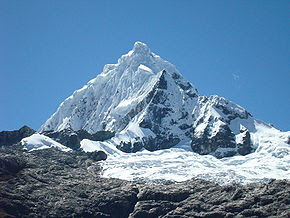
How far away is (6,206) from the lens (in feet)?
655

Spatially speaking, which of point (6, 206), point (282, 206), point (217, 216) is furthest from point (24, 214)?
point (282, 206)

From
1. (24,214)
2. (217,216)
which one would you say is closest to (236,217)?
(217,216)

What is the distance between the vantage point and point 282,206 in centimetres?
19538

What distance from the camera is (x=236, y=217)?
641 feet

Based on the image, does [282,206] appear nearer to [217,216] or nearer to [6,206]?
[217,216]

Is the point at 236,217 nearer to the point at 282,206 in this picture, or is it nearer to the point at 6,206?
the point at 282,206

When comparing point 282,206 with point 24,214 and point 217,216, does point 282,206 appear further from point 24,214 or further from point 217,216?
point 24,214

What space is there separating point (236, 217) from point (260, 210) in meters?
6.44

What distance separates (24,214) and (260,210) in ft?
202

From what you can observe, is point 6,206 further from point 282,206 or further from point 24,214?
point 282,206

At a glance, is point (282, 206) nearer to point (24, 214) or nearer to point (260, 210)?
point (260, 210)

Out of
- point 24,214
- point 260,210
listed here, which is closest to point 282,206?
point 260,210

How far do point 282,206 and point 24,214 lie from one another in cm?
6729

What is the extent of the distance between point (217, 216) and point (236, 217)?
19.1 ft
